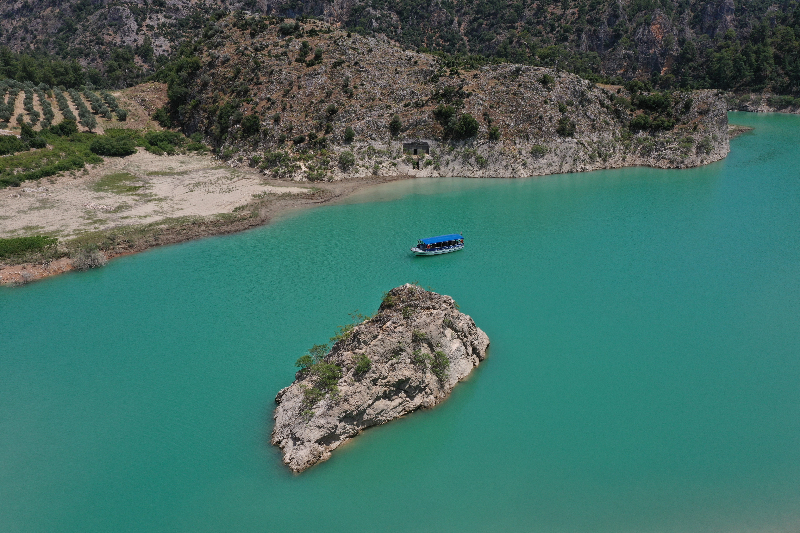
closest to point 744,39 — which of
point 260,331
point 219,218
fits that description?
point 219,218

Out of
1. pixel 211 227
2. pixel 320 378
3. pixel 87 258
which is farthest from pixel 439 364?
pixel 211 227

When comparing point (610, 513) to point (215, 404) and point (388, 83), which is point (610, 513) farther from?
point (388, 83)

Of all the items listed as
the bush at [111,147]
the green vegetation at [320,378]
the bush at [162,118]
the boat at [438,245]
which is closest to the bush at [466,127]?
the boat at [438,245]

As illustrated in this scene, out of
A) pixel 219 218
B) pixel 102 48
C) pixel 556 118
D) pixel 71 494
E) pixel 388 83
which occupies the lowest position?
pixel 71 494

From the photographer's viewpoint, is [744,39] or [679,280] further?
[744,39]

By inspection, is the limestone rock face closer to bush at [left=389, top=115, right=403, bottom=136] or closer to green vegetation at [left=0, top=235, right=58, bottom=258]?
green vegetation at [left=0, top=235, right=58, bottom=258]

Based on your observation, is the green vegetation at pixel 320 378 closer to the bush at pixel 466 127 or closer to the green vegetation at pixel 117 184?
the green vegetation at pixel 117 184

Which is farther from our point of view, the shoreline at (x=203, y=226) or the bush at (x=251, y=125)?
the bush at (x=251, y=125)

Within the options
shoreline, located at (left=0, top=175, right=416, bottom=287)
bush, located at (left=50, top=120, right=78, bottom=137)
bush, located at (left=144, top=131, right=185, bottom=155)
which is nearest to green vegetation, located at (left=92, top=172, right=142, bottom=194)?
bush, located at (left=144, top=131, right=185, bottom=155)
